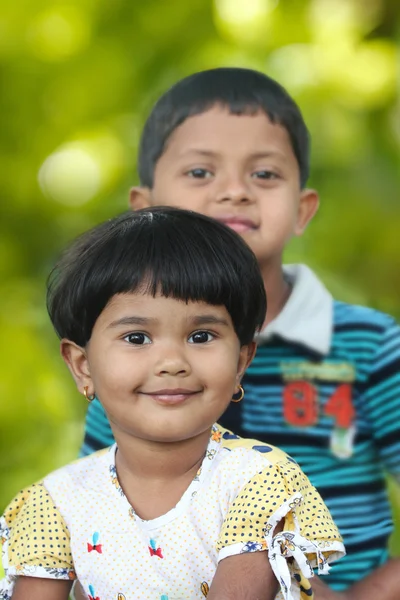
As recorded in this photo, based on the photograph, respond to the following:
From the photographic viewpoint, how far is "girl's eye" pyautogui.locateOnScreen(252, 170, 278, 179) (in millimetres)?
2176

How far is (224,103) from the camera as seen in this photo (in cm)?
219

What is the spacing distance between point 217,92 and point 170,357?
786mm

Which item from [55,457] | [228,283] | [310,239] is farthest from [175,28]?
[228,283]

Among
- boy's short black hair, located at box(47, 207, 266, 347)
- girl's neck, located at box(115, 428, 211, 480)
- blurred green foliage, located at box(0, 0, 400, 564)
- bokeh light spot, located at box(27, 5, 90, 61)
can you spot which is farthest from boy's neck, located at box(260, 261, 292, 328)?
bokeh light spot, located at box(27, 5, 90, 61)

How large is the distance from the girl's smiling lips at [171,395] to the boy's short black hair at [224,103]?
0.75 meters

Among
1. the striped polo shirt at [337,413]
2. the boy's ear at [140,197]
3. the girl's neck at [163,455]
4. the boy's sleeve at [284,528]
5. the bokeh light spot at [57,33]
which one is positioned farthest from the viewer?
the bokeh light spot at [57,33]

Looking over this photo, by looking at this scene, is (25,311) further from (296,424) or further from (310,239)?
(296,424)

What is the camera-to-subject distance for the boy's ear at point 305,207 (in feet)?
7.70

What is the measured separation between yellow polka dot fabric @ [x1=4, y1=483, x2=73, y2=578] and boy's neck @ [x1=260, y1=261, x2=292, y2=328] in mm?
669

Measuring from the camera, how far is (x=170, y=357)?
5.27 ft

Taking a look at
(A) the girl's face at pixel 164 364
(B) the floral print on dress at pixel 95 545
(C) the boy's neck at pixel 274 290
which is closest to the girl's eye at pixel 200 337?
(A) the girl's face at pixel 164 364

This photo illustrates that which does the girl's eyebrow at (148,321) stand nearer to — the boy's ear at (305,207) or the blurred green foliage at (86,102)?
the boy's ear at (305,207)

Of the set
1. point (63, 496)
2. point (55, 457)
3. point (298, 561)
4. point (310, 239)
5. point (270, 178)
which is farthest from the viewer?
point (310, 239)

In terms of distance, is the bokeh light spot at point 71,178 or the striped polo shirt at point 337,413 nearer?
the striped polo shirt at point 337,413
